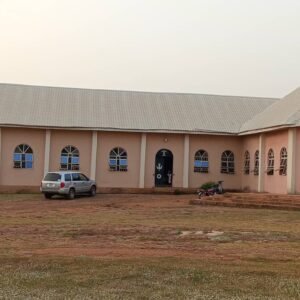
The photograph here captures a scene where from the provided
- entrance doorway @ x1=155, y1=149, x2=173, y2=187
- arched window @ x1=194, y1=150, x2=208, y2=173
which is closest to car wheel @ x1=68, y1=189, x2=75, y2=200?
entrance doorway @ x1=155, y1=149, x2=173, y2=187

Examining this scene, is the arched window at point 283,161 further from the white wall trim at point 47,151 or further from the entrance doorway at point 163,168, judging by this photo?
the white wall trim at point 47,151

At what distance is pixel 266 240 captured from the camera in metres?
14.1

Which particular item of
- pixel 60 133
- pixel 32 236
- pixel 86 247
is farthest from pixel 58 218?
pixel 60 133

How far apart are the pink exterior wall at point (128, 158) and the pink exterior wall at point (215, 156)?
3.20 meters

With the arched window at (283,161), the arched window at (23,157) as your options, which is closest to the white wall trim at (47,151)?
the arched window at (23,157)

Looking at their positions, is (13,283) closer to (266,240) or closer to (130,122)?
(266,240)

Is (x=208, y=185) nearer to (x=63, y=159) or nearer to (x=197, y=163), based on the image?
(x=197, y=163)

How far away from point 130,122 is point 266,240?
2066cm

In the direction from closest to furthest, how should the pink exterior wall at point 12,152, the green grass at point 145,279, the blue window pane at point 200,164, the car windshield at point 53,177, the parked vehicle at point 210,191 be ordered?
1. the green grass at point 145,279
2. the parked vehicle at point 210,191
3. the car windshield at point 53,177
4. the pink exterior wall at point 12,152
5. the blue window pane at point 200,164

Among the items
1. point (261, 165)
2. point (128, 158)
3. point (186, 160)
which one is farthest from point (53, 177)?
point (261, 165)

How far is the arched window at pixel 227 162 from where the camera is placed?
34688mm

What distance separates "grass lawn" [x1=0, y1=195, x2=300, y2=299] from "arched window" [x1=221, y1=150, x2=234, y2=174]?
12.4 metres

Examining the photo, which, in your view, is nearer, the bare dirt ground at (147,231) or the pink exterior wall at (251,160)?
the bare dirt ground at (147,231)

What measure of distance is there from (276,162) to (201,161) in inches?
248
